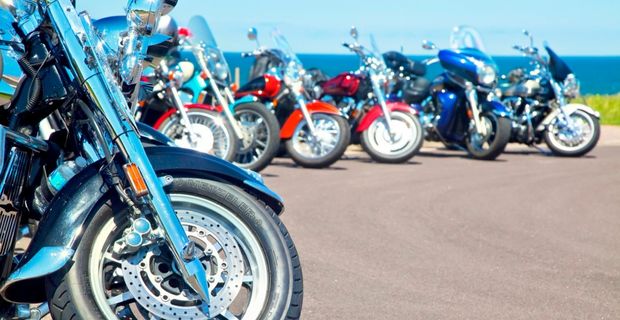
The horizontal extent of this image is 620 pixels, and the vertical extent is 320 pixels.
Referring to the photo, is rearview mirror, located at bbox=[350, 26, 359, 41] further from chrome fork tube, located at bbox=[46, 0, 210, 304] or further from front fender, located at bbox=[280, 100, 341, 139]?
chrome fork tube, located at bbox=[46, 0, 210, 304]

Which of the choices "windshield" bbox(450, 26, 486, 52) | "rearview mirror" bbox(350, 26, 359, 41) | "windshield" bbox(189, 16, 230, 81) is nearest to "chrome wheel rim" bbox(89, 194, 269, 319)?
"windshield" bbox(189, 16, 230, 81)

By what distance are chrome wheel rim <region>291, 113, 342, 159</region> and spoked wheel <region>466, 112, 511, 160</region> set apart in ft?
8.21

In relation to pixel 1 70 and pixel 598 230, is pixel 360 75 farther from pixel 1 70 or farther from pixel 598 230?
pixel 1 70

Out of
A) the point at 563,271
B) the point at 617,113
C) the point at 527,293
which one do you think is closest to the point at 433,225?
the point at 563,271

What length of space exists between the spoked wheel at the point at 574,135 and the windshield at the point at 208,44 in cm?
517

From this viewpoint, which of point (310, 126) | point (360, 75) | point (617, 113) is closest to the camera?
point (310, 126)

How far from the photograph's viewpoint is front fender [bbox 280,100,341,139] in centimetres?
1270

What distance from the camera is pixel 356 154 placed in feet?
49.8

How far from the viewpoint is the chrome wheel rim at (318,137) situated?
12.6 meters

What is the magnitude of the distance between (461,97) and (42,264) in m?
11.6

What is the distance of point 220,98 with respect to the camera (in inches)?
460

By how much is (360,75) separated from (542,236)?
6.75 m

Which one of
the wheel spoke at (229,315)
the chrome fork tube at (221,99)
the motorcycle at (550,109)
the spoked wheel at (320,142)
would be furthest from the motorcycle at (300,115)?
the wheel spoke at (229,315)

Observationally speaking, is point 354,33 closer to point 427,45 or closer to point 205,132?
point 427,45
